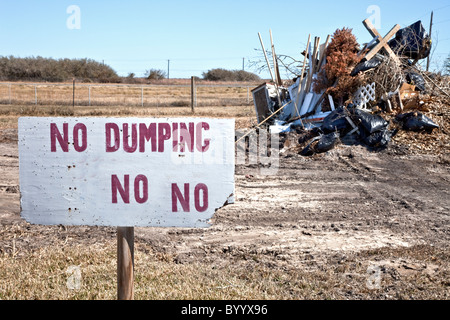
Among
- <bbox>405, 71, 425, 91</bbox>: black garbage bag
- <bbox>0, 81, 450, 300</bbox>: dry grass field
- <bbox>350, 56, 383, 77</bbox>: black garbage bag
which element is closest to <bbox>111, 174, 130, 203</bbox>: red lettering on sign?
<bbox>0, 81, 450, 300</bbox>: dry grass field

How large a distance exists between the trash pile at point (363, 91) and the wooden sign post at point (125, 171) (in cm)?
881

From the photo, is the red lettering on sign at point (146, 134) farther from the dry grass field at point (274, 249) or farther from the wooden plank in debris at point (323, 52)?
the wooden plank in debris at point (323, 52)

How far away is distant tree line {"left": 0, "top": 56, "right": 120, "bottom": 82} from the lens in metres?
49.0

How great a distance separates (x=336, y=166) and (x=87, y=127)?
8203mm

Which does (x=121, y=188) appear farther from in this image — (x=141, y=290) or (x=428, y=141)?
(x=428, y=141)

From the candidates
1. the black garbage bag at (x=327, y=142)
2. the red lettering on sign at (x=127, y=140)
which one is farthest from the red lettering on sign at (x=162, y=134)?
the black garbage bag at (x=327, y=142)

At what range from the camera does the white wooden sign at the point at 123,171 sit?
283 centimetres

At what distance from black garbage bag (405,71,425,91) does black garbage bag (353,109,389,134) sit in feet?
7.51

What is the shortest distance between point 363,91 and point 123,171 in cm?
1073

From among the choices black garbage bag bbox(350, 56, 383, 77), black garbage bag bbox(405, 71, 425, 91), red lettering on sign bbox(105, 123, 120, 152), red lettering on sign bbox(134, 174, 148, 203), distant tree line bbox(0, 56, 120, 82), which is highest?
distant tree line bbox(0, 56, 120, 82)

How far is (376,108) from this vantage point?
12367 millimetres

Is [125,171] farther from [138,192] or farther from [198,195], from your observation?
[198,195]

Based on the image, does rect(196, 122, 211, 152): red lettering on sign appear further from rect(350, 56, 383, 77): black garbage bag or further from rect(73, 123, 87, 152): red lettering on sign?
rect(350, 56, 383, 77): black garbage bag

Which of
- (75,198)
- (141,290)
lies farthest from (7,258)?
(75,198)
